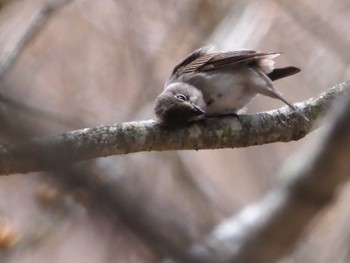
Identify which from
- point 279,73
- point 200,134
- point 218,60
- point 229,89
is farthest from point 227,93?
point 200,134

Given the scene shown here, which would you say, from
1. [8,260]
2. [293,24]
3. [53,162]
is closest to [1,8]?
[8,260]

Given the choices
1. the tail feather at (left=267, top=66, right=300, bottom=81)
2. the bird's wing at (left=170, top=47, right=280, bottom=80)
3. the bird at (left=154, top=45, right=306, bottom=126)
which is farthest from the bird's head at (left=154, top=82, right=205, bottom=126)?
the tail feather at (left=267, top=66, right=300, bottom=81)

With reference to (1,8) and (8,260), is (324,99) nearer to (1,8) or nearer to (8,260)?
(1,8)

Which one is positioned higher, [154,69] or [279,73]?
[279,73]

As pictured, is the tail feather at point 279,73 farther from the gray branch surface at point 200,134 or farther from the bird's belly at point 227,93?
the gray branch surface at point 200,134

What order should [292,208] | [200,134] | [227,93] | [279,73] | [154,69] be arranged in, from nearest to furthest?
[292,208] < [200,134] < [227,93] < [279,73] < [154,69]

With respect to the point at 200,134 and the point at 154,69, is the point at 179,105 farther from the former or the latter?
the point at 154,69
